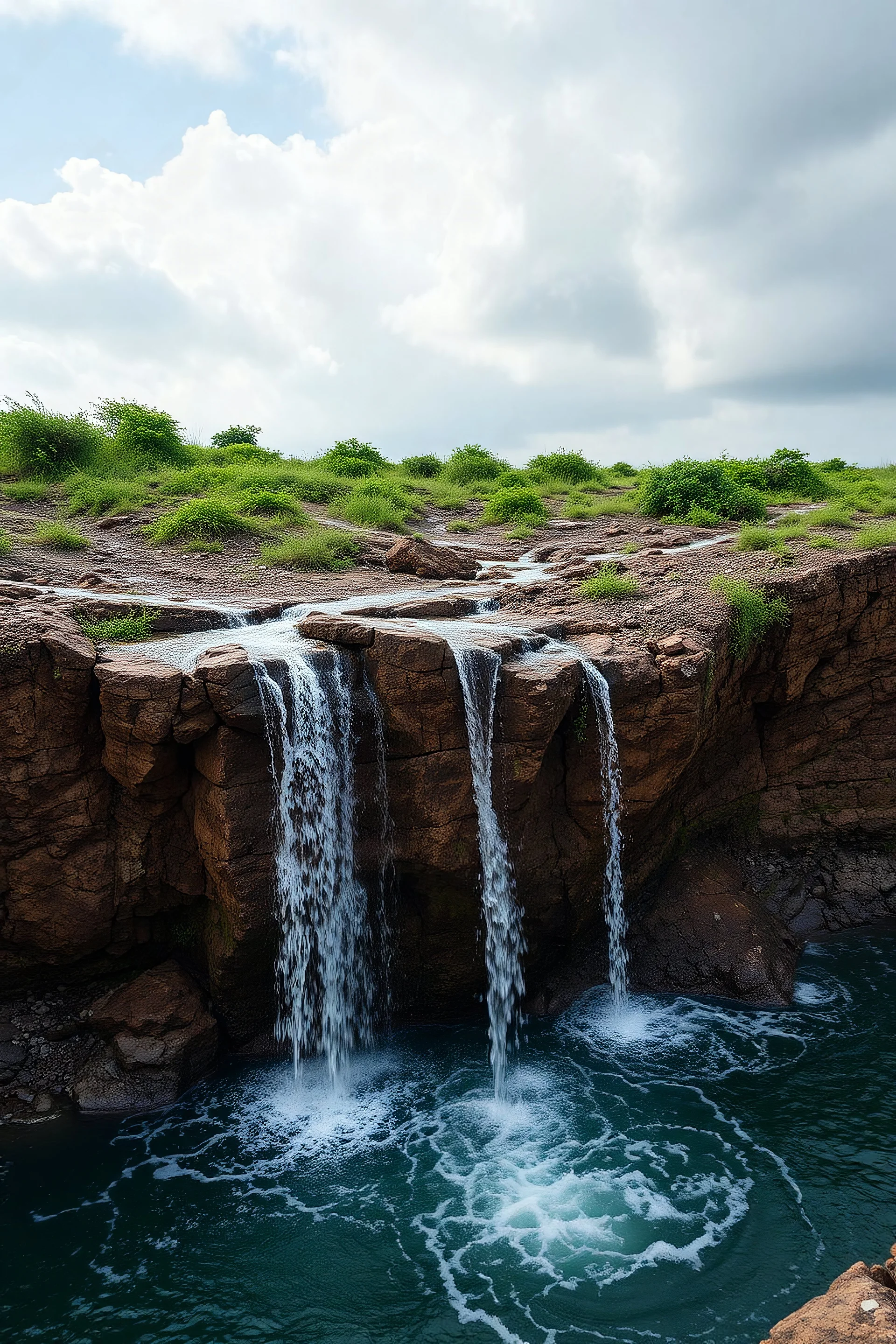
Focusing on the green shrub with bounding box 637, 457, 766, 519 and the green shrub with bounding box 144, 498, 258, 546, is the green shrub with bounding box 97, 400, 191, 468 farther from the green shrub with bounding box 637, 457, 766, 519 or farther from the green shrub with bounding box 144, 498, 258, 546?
the green shrub with bounding box 637, 457, 766, 519

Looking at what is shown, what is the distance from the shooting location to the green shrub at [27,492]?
51.6 ft

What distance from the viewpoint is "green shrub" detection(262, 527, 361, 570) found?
12961mm

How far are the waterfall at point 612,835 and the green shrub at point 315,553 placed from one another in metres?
5.67

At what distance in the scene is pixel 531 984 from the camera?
28.7 feet

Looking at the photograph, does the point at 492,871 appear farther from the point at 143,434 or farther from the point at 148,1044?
the point at 143,434

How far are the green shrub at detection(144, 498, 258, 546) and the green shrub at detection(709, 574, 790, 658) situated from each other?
350 inches

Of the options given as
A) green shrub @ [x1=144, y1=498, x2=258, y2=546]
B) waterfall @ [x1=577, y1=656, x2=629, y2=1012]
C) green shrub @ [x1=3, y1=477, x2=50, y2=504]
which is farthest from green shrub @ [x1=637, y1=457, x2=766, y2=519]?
green shrub @ [x1=3, y1=477, x2=50, y2=504]

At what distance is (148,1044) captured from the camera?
24.4 feet

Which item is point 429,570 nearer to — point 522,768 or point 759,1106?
point 522,768

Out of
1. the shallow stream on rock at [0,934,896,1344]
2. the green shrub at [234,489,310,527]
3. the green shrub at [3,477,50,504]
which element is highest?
the green shrub at [3,477,50,504]

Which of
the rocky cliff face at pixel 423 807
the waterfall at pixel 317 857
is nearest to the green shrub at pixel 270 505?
the rocky cliff face at pixel 423 807

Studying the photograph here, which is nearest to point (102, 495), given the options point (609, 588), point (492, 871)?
point (609, 588)

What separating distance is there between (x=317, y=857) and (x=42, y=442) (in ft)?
47.8

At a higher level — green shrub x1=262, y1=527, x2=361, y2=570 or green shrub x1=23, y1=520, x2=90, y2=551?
green shrub x1=23, y1=520, x2=90, y2=551
